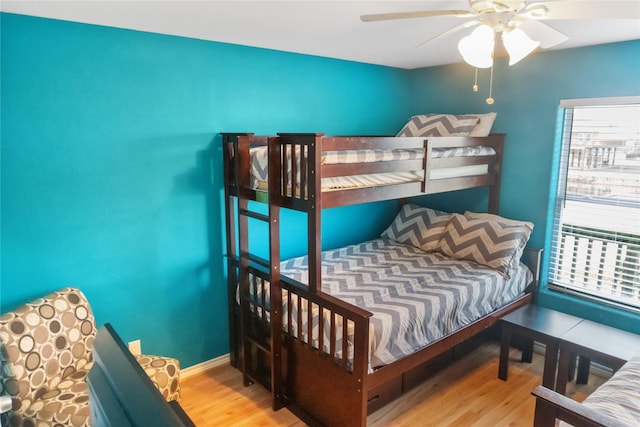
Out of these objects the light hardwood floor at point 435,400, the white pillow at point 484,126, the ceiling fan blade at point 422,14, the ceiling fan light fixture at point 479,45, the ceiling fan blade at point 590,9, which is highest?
the ceiling fan blade at point 422,14

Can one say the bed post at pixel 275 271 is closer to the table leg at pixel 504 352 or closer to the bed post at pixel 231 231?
the bed post at pixel 231 231

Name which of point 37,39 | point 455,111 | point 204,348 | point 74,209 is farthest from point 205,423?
point 455,111

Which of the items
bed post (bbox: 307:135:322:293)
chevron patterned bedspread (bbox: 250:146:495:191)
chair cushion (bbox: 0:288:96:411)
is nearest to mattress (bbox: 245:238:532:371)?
bed post (bbox: 307:135:322:293)

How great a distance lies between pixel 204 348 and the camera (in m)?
2.96

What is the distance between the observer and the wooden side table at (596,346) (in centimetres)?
239

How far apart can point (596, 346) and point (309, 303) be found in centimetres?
167

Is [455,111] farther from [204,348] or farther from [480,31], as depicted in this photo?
[204,348]

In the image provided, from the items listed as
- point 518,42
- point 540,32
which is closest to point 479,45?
point 518,42

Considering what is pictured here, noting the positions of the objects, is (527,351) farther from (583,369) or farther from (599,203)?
(599,203)

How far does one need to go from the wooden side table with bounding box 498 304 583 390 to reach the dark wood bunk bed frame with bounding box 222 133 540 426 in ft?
0.45

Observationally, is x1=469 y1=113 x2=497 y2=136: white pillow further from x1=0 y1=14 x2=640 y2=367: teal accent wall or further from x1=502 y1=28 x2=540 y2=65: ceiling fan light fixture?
x1=502 y1=28 x2=540 y2=65: ceiling fan light fixture

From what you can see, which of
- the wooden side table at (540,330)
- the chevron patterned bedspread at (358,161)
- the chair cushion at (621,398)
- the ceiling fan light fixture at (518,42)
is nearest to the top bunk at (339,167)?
the chevron patterned bedspread at (358,161)

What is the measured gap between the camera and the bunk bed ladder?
2.47 metres

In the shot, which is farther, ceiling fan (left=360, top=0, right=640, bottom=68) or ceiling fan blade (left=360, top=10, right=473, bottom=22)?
ceiling fan blade (left=360, top=10, right=473, bottom=22)
